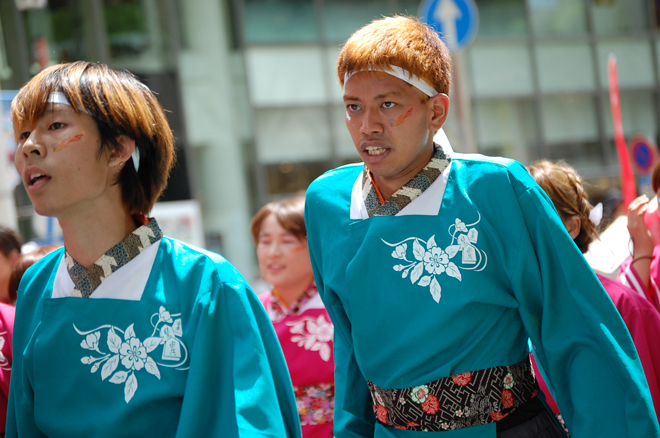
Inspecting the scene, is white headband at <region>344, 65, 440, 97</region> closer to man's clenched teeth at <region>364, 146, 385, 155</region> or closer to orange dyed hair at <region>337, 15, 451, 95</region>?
orange dyed hair at <region>337, 15, 451, 95</region>

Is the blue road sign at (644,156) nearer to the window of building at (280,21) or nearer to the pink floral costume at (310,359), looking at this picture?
the window of building at (280,21)

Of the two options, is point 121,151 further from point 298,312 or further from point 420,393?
point 298,312

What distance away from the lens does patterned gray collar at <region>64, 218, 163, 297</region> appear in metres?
1.75

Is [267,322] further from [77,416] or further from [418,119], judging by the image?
[418,119]

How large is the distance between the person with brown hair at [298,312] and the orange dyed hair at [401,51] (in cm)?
153

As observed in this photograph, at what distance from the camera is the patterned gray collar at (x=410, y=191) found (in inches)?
72.1

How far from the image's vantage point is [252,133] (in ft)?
39.2

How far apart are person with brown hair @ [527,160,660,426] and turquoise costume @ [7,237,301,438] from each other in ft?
4.13

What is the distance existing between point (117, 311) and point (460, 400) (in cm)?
90

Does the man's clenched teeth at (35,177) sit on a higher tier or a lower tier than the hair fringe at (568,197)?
higher

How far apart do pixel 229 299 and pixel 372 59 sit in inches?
28.7

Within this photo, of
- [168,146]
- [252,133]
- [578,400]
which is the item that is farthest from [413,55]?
[252,133]

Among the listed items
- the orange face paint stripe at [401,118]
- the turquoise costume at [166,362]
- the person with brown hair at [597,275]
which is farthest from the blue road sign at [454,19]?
the turquoise costume at [166,362]

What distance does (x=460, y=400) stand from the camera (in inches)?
68.0
